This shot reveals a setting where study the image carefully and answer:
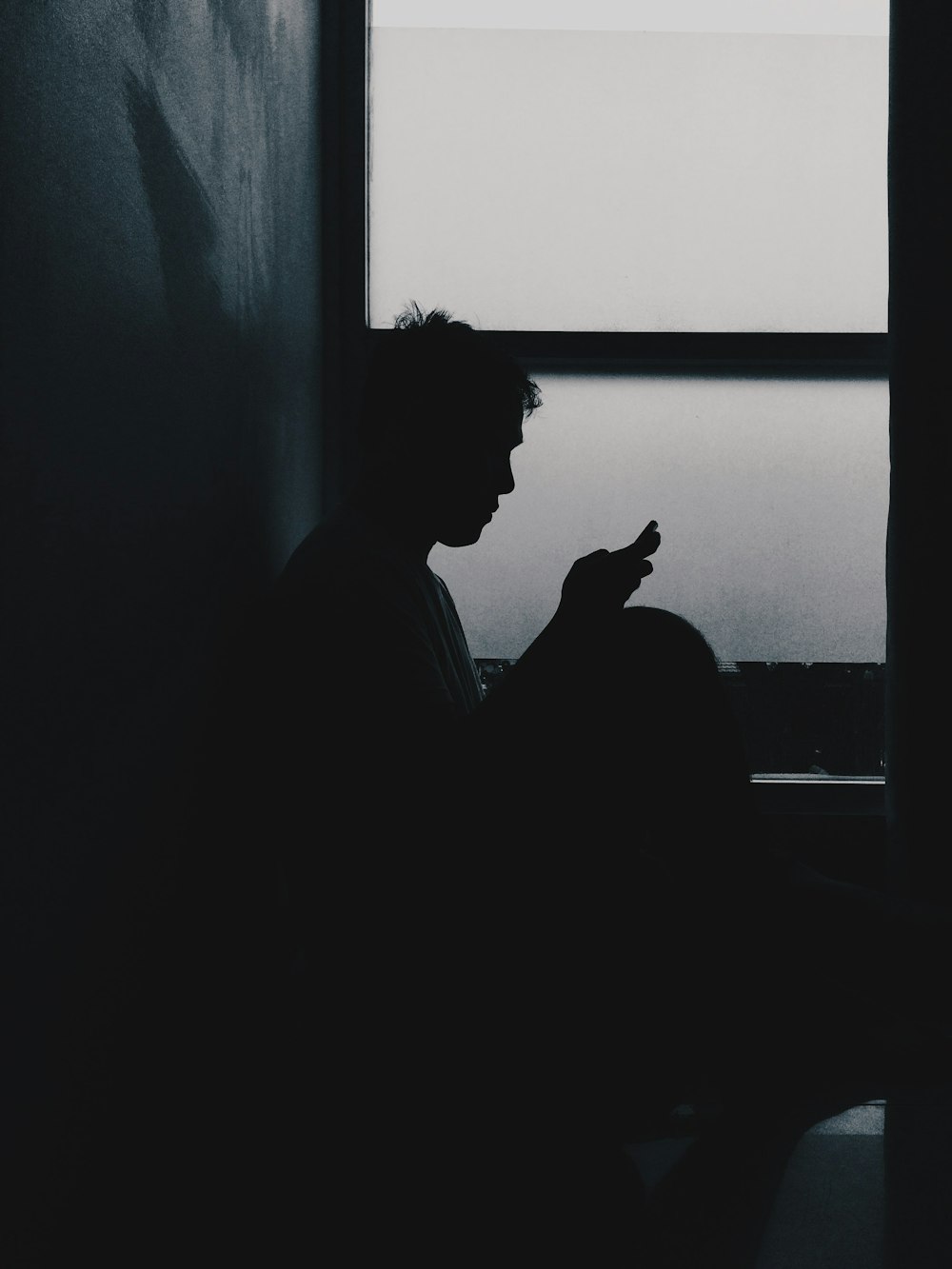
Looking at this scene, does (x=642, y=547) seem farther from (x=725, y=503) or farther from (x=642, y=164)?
(x=642, y=164)

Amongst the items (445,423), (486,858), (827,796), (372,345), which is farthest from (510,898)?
(372,345)

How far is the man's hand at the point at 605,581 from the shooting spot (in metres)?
1.01

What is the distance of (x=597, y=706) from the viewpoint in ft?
3.34

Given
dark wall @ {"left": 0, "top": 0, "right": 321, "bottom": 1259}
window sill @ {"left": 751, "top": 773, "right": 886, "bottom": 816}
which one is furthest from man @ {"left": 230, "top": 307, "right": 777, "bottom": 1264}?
window sill @ {"left": 751, "top": 773, "right": 886, "bottom": 816}

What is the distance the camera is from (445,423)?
1.25m

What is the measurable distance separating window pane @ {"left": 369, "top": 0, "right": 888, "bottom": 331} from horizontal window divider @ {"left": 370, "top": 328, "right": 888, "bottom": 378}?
0.03m

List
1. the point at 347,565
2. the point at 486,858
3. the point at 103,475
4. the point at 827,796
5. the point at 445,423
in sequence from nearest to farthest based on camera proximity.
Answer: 1. the point at 103,475
2. the point at 486,858
3. the point at 347,565
4. the point at 445,423
5. the point at 827,796

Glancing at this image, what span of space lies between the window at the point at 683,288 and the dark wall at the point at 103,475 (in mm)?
768

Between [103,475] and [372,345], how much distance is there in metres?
1.22

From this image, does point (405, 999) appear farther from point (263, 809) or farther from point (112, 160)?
point (112, 160)

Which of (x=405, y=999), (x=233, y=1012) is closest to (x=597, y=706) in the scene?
(x=405, y=999)

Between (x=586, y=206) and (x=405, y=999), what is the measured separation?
5.03 ft

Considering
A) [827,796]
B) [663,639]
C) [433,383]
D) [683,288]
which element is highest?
[683,288]

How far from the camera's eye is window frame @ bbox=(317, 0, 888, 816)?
1.78 meters
